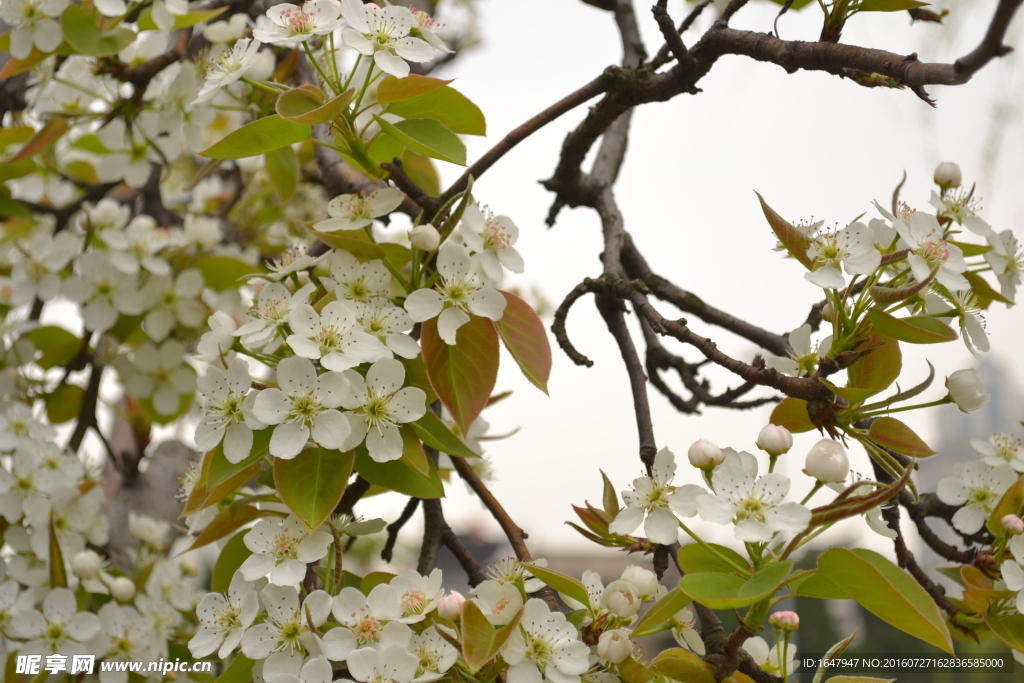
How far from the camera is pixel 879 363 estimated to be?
569 mm

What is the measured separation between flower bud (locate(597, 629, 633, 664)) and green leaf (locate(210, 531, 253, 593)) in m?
0.34

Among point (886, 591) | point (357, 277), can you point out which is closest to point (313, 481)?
point (357, 277)

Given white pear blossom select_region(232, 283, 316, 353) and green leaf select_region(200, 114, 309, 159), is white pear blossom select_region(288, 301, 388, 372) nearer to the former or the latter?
white pear blossom select_region(232, 283, 316, 353)

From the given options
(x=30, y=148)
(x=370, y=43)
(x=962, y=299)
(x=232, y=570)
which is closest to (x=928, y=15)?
(x=962, y=299)

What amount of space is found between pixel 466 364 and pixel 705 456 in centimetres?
20

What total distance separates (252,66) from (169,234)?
520 mm

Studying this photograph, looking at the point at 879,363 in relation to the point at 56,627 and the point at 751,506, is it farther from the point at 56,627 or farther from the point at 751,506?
the point at 56,627

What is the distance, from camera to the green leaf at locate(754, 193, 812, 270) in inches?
23.0

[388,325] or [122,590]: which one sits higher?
[388,325]

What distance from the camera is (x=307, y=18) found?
2.09ft

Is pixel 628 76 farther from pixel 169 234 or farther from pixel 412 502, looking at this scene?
pixel 169 234

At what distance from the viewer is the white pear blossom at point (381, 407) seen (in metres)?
0.58

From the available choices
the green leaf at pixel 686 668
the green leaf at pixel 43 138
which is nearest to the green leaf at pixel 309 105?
the green leaf at pixel 686 668

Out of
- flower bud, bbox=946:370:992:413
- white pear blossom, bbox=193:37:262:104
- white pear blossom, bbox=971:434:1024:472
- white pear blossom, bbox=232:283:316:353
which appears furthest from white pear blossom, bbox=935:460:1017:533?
white pear blossom, bbox=193:37:262:104
